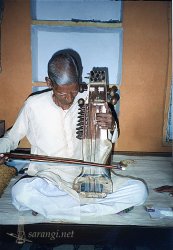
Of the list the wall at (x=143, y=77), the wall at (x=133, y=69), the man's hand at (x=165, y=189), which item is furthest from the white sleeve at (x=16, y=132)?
the man's hand at (x=165, y=189)

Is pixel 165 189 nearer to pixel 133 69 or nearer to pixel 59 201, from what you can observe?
pixel 59 201

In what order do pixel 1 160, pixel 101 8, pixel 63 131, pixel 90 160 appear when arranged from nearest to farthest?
pixel 1 160 < pixel 90 160 < pixel 63 131 < pixel 101 8

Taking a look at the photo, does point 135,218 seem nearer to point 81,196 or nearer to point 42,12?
point 81,196

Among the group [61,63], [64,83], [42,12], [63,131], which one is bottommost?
[63,131]

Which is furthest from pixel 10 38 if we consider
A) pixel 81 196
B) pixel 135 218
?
pixel 135 218

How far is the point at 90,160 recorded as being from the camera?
5.82 ft

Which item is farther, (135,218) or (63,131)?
(63,131)

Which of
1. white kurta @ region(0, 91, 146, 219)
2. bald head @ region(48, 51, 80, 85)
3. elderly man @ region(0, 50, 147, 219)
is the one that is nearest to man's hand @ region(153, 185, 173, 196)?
elderly man @ region(0, 50, 147, 219)

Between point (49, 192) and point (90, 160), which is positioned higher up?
point (90, 160)

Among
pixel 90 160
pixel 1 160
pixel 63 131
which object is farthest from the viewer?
pixel 63 131

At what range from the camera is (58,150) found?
6.83 ft

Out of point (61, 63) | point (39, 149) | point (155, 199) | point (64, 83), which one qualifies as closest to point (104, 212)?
point (155, 199)

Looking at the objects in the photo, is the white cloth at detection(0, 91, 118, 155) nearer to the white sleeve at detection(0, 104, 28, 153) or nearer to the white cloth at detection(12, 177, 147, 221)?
the white sleeve at detection(0, 104, 28, 153)

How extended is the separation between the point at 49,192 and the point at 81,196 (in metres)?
0.23
